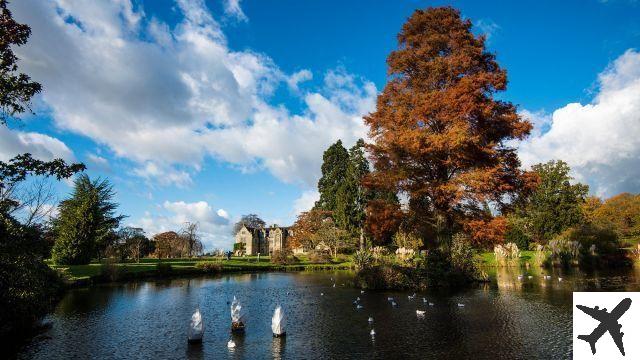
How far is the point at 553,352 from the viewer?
9.91m

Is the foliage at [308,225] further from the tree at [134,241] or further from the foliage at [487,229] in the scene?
the foliage at [487,229]

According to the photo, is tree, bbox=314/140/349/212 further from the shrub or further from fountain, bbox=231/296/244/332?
fountain, bbox=231/296/244/332

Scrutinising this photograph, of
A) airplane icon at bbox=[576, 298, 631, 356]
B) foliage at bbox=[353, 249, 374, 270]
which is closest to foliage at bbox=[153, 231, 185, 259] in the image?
foliage at bbox=[353, 249, 374, 270]

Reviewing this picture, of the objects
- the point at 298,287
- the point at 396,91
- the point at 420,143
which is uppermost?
the point at 396,91

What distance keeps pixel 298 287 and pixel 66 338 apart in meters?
16.0

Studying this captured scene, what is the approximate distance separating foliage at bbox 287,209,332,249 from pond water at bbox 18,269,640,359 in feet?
123

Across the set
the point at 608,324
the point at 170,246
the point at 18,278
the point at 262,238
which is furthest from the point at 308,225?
the point at 608,324

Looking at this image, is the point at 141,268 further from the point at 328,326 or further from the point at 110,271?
the point at 328,326

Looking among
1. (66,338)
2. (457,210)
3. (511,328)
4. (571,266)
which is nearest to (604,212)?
(571,266)

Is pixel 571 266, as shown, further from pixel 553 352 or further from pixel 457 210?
pixel 553 352

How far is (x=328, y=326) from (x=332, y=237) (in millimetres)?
41117

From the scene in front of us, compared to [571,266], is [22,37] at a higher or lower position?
higher

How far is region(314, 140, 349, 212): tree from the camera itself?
61.1 meters

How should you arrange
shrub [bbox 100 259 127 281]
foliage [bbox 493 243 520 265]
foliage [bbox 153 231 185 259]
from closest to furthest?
shrub [bbox 100 259 127 281] → foliage [bbox 493 243 520 265] → foliage [bbox 153 231 185 259]
